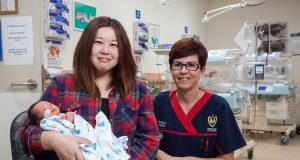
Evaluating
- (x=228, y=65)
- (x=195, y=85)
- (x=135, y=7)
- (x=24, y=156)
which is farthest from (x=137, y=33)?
(x=24, y=156)

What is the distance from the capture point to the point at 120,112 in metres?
1.19

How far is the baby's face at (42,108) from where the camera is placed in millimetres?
1084

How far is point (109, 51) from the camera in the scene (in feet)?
3.83

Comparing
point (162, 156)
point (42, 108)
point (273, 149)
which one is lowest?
Result: point (273, 149)

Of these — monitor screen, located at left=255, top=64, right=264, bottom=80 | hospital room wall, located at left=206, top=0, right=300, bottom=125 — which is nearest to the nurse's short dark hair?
monitor screen, located at left=255, top=64, right=264, bottom=80

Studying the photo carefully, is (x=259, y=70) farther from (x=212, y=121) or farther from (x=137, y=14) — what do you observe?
(x=212, y=121)

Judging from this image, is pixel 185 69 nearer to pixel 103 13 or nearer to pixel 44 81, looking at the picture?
pixel 44 81

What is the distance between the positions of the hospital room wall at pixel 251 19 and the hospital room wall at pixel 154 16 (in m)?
0.37

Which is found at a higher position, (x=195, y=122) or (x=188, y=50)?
(x=188, y=50)

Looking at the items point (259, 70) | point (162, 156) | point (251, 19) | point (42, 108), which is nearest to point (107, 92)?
point (42, 108)

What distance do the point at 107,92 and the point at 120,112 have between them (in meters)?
0.11

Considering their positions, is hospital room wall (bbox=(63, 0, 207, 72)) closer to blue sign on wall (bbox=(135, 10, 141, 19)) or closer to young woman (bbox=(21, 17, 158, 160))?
blue sign on wall (bbox=(135, 10, 141, 19))

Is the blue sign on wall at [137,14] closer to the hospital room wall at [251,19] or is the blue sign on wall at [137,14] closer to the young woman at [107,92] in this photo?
the hospital room wall at [251,19]

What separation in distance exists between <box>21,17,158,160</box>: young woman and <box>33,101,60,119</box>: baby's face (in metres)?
0.05
